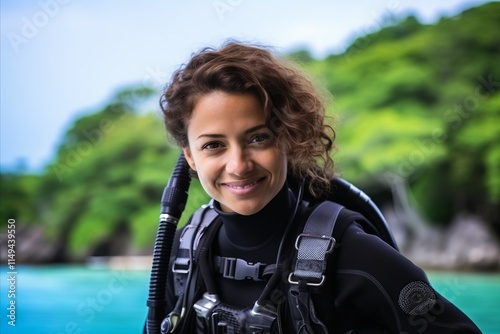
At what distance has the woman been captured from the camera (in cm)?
106

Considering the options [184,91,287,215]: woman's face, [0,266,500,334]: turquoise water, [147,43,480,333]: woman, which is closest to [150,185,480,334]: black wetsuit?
[147,43,480,333]: woman

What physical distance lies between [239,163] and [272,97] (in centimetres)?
15

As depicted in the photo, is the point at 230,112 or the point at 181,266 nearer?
the point at 230,112

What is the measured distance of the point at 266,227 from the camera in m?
1.25

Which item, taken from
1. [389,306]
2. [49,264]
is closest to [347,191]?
[389,306]

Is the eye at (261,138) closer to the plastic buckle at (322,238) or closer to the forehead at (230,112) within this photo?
the forehead at (230,112)

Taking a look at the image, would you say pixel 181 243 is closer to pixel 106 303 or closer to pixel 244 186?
pixel 244 186

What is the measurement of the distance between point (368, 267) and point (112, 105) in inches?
432

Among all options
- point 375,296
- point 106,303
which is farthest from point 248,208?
point 106,303

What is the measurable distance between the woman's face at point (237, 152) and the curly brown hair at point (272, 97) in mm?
21

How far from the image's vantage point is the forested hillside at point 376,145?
9.38 meters

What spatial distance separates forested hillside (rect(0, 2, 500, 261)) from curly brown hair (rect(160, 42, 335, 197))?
7614mm

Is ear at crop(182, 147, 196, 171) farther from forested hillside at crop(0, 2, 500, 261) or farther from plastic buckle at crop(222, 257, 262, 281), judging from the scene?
forested hillside at crop(0, 2, 500, 261)

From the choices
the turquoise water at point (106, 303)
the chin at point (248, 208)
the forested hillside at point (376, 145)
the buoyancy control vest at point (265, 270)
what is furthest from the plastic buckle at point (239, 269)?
the forested hillside at point (376, 145)
